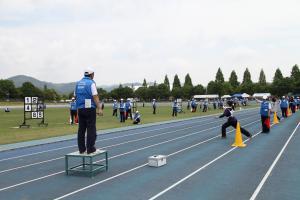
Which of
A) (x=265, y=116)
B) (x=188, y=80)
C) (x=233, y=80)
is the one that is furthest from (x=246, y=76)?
(x=265, y=116)

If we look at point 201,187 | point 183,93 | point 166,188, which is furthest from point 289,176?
point 183,93

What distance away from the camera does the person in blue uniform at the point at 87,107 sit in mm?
8172

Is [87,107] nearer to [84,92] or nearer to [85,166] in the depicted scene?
[84,92]

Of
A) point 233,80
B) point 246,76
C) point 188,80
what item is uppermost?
point 246,76

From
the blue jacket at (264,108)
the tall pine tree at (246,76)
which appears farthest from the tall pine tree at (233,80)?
the blue jacket at (264,108)

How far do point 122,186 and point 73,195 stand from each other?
1.01m

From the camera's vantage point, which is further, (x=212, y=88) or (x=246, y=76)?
(x=246, y=76)

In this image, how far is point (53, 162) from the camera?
9.90 meters

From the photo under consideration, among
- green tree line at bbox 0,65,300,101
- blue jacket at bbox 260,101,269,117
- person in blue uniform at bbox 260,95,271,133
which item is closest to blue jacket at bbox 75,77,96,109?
person in blue uniform at bbox 260,95,271,133

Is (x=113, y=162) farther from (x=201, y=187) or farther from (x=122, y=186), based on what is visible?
(x=201, y=187)

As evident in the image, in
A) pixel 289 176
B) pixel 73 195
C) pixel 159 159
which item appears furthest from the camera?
pixel 159 159

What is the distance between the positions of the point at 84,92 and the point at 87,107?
0.33 meters

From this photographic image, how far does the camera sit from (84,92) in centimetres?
819

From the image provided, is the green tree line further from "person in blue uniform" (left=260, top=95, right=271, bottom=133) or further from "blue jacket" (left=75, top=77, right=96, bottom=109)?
"blue jacket" (left=75, top=77, right=96, bottom=109)
